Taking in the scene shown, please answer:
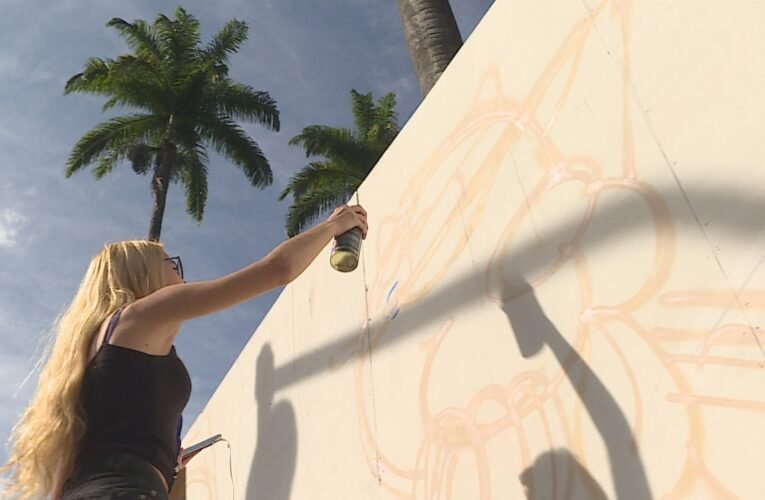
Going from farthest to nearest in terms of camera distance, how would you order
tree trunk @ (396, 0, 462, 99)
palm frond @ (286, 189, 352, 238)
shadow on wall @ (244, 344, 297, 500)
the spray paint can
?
palm frond @ (286, 189, 352, 238)
tree trunk @ (396, 0, 462, 99)
shadow on wall @ (244, 344, 297, 500)
the spray paint can

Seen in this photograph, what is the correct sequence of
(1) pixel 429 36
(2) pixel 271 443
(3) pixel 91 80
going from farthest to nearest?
1. (3) pixel 91 80
2. (1) pixel 429 36
3. (2) pixel 271 443

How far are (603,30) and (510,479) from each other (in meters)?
1.24

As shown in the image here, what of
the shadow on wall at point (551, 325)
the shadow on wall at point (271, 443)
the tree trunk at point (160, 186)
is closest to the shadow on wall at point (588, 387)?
the shadow on wall at point (551, 325)

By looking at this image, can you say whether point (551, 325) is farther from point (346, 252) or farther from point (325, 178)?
point (325, 178)

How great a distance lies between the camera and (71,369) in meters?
1.74

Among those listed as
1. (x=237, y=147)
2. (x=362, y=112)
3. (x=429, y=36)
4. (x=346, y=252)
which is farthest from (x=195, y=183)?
(x=346, y=252)

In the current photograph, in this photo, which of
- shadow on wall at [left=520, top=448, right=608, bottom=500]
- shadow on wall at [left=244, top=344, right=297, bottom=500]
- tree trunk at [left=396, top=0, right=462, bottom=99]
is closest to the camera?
shadow on wall at [left=520, top=448, right=608, bottom=500]

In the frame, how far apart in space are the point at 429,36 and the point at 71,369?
463cm

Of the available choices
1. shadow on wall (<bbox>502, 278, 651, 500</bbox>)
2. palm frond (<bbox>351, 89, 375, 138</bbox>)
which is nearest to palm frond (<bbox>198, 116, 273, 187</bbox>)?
palm frond (<bbox>351, 89, 375, 138</bbox>)

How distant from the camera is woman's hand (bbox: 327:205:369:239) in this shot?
228cm

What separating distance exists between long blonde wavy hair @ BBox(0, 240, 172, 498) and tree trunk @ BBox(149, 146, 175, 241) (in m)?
12.8

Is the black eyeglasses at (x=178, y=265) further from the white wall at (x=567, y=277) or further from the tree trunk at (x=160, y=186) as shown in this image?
the tree trunk at (x=160, y=186)

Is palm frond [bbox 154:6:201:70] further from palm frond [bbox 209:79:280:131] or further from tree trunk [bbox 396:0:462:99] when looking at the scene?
tree trunk [bbox 396:0:462:99]

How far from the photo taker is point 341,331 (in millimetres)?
3145
